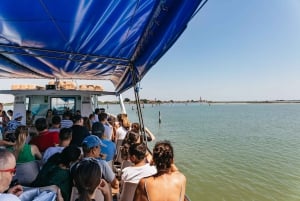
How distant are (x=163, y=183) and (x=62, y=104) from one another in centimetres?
698

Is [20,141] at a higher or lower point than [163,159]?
higher

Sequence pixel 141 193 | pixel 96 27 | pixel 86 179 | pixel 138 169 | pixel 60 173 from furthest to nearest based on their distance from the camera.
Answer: pixel 96 27, pixel 138 169, pixel 60 173, pixel 141 193, pixel 86 179

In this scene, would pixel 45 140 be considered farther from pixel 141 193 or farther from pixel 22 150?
pixel 141 193

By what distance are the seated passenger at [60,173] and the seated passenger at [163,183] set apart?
691 millimetres

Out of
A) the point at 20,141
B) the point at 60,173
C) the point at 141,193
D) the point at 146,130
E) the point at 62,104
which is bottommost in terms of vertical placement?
the point at 141,193

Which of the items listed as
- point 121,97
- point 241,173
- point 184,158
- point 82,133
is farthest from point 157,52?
point 184,158

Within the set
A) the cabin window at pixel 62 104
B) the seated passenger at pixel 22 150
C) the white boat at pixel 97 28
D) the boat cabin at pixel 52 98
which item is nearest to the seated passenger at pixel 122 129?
the white boat at pixel 97 28

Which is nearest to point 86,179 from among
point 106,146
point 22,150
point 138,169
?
point 138,169

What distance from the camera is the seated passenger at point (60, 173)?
2.30 m

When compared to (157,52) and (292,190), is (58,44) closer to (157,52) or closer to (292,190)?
(157,52)

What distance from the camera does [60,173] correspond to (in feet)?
7.72

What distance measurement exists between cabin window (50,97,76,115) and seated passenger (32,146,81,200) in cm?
614

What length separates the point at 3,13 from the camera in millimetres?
2875

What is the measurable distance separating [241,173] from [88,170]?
1110cm
